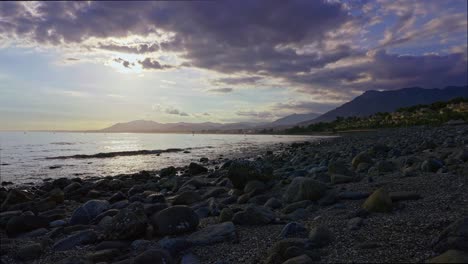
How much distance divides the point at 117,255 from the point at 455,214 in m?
5.17

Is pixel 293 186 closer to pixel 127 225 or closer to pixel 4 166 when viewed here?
pixel 127 225

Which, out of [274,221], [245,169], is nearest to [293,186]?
[274,221]

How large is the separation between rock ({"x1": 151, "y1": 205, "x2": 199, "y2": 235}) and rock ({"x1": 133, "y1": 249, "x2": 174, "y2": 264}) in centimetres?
151

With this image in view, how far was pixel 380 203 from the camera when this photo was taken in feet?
18.4

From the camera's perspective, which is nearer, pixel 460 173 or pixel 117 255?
pixel 117 255

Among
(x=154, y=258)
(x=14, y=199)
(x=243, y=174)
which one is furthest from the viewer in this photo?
(x=14, y=199)

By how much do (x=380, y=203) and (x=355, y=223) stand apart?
0.92 metres

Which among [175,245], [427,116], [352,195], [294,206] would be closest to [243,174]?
[294,206]

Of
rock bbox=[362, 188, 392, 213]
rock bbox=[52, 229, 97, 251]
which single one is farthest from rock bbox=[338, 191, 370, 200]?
rock bbox=[52, 229, 97, 251]

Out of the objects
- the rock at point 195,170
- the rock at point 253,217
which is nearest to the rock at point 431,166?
the rock at point 253,217

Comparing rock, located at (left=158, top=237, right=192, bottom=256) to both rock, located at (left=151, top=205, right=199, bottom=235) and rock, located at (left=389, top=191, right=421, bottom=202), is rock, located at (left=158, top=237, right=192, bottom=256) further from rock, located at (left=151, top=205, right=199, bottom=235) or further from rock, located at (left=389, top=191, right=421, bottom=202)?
rock, located at (left=389, top=191, right=421, bottom=202)

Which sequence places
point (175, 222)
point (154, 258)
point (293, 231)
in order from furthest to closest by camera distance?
point (175, 222)
point (293, 231)
point (154, 258)

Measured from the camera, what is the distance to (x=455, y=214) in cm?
479

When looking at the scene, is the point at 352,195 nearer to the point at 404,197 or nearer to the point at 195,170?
the point at 404,197
